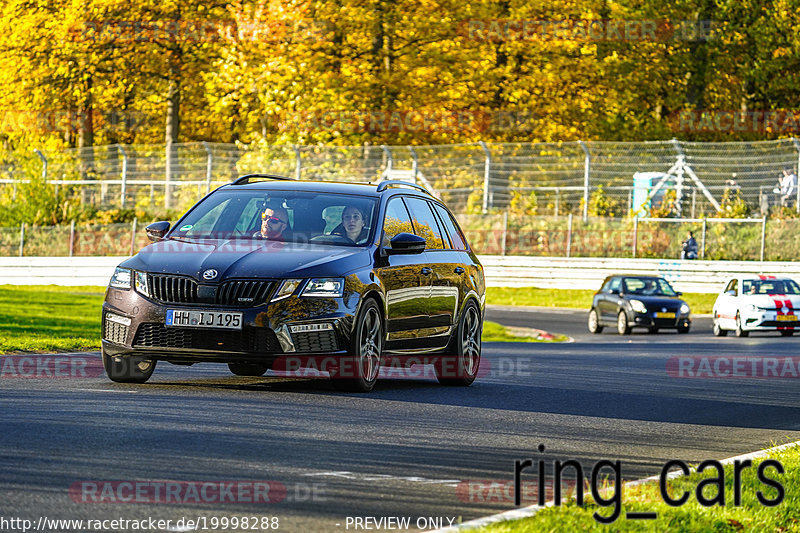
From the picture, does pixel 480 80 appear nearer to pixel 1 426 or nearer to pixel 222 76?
pixel 222 76

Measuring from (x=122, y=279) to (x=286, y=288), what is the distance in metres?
1.37

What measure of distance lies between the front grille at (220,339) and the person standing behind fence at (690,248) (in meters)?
31.1

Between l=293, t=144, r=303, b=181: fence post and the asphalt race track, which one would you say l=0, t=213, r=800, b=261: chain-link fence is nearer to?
l=293, t=144, r=303, b=181: fence post

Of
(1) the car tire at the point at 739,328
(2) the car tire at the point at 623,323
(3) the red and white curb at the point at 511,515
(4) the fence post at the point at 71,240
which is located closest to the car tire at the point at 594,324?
(2) the car tire at the point at 623,323

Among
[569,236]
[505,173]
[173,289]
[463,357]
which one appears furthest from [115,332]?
[505,173]

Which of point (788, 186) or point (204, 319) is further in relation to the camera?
point (788, 186)

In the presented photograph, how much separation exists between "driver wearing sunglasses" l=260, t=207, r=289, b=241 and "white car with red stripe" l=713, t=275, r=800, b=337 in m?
19.8

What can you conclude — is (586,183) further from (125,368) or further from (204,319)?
(204,319)

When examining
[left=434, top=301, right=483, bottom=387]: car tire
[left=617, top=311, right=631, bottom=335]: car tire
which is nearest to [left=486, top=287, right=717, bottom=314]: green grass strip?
[left=617, top=311, right=631, bottom=335]: car tire

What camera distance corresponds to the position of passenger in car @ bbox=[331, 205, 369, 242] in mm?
12477

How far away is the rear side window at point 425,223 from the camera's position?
13656 millimetres

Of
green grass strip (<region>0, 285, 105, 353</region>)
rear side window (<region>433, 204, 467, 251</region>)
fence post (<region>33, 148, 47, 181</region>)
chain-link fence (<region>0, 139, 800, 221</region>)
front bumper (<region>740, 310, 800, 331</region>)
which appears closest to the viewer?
rear side window (<region>433, 204, 467, 251</region>)

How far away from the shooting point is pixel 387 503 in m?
6.84

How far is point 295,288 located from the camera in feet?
37.3
